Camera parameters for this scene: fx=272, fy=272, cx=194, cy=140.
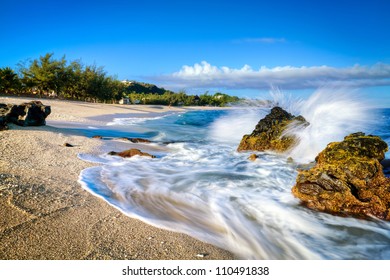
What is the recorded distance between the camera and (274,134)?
9.55 metres

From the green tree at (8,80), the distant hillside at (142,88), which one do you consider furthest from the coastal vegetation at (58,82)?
the distant hillside at (142,88)

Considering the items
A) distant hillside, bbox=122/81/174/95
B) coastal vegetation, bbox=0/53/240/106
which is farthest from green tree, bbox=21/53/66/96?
distant hillside, bbox=122/81/174/95

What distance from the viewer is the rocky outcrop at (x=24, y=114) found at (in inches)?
355

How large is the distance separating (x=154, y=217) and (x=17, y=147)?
15.0ft

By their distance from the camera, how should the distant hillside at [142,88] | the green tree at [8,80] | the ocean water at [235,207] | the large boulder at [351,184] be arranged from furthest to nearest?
the distant hillside at [142,88], the green tree at [8,80], the large boulder at [351,184], the ocean water at [235,207]

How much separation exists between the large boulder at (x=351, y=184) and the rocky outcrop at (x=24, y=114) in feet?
29.0

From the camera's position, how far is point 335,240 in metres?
3.61

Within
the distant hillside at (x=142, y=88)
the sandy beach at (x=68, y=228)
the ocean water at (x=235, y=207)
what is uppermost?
the distant hillside at (x=142, y=88)

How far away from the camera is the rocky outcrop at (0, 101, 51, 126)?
902cm

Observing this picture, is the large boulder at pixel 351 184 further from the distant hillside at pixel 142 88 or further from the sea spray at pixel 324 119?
the distant hillside at pixel 142 88

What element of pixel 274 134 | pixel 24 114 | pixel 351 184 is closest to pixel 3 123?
pixel 24 114

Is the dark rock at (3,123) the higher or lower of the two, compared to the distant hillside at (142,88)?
lower
